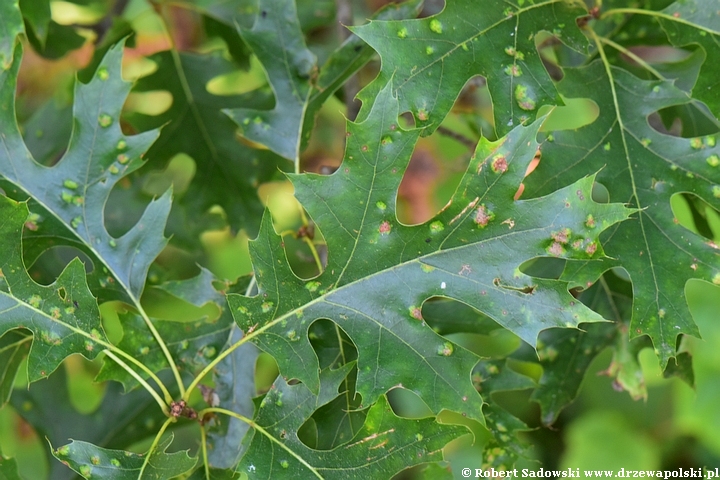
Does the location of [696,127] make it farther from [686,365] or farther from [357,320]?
[357,320]

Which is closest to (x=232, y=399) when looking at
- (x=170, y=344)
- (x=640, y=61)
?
(x=170, y=344)

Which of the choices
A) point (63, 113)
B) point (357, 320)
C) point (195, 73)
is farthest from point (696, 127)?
point (63, 113)

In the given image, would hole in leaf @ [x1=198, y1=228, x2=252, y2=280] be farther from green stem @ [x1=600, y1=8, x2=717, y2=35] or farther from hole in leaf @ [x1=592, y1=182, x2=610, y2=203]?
green stem @ [x1=600, y1=8, x2=717, y2=35]

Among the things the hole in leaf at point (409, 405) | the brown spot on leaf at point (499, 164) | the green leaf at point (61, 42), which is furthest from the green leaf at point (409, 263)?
the hole in leaf at point (409, 405)

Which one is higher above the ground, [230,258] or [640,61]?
[640,61]

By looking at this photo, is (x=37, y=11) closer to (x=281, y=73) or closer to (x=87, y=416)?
(x=281, y=73)

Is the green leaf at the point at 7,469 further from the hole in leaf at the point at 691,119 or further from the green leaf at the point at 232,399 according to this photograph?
the hole in leaf at the point at 691,119

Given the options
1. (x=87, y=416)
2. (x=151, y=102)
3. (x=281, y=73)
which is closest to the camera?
(x=281, y=73)
